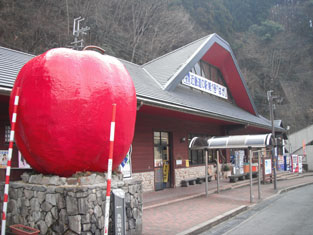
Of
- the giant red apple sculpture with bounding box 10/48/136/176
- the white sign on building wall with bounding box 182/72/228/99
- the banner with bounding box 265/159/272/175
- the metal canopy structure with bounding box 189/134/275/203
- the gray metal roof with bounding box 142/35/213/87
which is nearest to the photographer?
the giant red apple sculpture with bounding box 10/48/136/176

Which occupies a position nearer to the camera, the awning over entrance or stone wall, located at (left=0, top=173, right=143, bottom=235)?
stone wall, located at (left=0, top=173, right=143, bottom=235)

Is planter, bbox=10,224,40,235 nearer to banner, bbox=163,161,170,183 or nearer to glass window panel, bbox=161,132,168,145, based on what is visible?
banner, bbox=163,161,170,183

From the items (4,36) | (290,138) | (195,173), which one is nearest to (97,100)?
(195,173)

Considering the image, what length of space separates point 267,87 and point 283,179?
29619mm

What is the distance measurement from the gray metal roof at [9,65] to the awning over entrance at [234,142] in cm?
684

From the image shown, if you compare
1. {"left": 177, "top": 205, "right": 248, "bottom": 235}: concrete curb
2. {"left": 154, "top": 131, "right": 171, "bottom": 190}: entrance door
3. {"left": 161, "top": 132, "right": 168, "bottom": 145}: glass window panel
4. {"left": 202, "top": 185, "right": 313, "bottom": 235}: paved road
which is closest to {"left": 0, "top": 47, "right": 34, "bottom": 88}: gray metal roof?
{"left": 177, "top": 205, "right": 248, "bottom": 235}: concrete curb

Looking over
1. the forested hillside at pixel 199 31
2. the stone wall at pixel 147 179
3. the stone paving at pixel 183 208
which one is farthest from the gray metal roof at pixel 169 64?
the forested hillside at pixel 199 31

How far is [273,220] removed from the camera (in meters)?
7.96


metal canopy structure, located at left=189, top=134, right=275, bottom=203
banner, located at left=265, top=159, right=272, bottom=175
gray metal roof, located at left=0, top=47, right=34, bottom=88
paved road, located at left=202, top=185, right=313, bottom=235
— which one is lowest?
paved road, located at left=202, top=185, right=313, bottom=235

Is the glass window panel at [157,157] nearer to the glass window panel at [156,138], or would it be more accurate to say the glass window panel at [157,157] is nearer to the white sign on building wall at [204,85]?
the glass window panel at [156,138]

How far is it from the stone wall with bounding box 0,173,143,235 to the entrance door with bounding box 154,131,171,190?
7676 millimetres

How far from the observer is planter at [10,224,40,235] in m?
4.61

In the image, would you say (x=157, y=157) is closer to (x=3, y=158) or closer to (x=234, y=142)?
(x=234, y=142)

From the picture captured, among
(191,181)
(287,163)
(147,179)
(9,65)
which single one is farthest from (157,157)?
(287,163)
